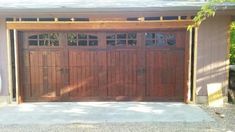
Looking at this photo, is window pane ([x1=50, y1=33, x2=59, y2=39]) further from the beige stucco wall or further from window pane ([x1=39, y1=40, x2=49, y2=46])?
the beige stucco wall

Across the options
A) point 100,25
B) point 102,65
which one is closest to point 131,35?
point 100,25

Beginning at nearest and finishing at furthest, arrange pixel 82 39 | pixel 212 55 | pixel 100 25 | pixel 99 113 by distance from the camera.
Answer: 1. pixel 99 113
2. pixel 100 25
3. pixel 212 55
4. pixel 82 39

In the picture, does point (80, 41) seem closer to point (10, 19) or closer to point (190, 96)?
point (10, 19)

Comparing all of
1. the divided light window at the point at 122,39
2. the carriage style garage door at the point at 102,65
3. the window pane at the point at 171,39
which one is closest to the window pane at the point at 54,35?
the carriage style garage door at the point at 102,65

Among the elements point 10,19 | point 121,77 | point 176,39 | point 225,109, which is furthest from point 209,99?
point 10,19

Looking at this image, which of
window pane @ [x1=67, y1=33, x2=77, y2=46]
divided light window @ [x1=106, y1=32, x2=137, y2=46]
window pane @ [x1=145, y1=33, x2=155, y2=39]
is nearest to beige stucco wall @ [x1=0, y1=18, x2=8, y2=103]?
window pane @ [x1=67, y1=33, x2=77, y2=46]

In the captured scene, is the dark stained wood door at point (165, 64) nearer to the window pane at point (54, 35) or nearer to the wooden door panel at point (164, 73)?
the wooden door panel at point (164, 73)

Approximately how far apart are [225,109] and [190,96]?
40.7 inches

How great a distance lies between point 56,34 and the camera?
856 centimetres

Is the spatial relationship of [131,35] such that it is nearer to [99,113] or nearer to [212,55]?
[212,55]

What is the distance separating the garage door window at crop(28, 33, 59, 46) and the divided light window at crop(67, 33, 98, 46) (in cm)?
38

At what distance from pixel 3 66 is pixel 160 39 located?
456 cm

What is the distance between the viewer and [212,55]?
830 centimetres

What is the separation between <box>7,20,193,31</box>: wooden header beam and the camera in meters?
8.14
